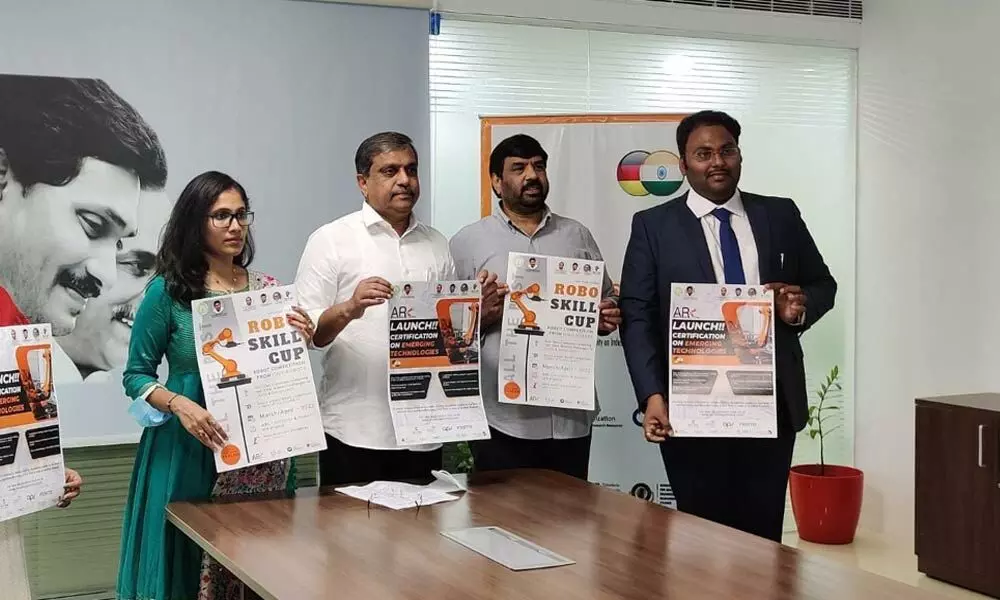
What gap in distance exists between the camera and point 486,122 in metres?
4.46

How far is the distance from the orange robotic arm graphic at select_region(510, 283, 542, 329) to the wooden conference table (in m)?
0.62

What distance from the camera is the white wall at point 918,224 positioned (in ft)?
15.8

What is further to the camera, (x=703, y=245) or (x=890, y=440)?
(x=890, y=440)

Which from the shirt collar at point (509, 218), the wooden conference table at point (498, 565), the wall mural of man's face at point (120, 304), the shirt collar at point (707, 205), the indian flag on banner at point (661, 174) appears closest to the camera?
the wooden conference table at point (498, 565)

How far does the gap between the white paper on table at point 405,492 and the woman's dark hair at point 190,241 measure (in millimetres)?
696

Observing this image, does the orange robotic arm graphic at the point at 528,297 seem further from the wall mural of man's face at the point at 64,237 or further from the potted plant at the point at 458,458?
the wall mural of man's face at the point at 64,237

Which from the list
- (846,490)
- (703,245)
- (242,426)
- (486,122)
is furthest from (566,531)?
(846,490)

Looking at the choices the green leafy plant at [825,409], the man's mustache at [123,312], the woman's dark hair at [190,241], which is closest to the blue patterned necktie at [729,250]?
the woman's dark hair at [190,241]

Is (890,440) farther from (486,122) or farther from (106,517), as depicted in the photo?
(106,517)

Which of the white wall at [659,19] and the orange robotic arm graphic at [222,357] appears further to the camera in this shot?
the white wall at [659,19]

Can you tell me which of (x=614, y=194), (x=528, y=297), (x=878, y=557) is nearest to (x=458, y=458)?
(x=614, y=194)

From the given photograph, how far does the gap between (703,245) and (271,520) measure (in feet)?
5.17

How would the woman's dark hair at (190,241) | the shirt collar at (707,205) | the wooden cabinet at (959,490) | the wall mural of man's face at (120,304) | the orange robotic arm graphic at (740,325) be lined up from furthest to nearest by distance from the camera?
the wooden cabinet at (959,490), the wall mural of man's face at (120,304), the shirt collar at (707,205), the orange robotic arm graphic at (740,325), the woman's dark hair at (190,241)

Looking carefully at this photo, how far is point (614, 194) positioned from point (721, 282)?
143 cm
